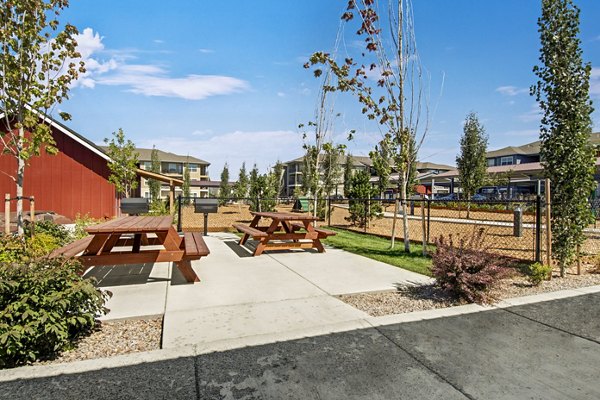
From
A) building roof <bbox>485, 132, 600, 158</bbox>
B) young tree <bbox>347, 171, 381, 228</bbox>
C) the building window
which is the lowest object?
young tree <bbox>347, 171, 381, 228</bbox>

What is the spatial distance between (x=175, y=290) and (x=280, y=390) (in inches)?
122

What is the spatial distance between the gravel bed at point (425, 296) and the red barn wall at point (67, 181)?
14.9 metres

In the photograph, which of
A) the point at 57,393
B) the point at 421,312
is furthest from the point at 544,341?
the point at 57,393

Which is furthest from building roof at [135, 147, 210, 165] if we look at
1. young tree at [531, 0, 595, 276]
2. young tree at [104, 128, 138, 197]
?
young tree at [531, 0, 595, 276]

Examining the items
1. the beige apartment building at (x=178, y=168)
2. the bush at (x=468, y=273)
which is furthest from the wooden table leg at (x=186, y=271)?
the beige apartment building at (x=178, y=168)

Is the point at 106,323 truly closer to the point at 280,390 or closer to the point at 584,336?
the point at 280,390

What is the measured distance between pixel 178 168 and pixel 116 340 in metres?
63.1

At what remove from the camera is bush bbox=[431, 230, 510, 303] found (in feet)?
14.9

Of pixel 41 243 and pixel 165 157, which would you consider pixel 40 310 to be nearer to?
pixel 41 243

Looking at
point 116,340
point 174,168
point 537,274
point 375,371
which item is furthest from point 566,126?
point 174,168

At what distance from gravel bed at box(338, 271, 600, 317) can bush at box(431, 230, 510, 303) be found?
174mm

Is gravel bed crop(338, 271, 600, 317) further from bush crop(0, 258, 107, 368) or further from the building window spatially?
the building window

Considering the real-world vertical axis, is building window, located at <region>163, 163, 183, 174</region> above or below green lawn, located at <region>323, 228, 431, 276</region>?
above

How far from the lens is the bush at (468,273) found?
4555 mm
